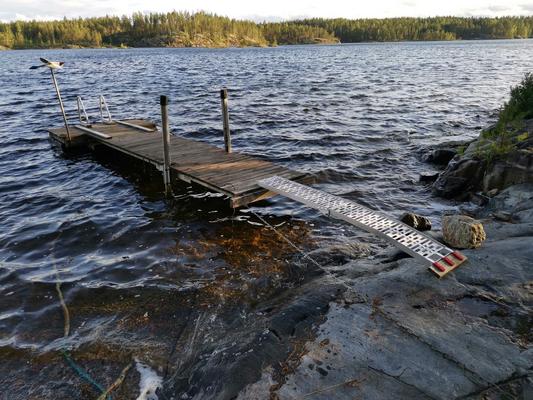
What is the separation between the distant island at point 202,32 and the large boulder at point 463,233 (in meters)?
163

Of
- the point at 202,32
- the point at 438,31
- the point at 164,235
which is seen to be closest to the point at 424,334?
the point at 164,235

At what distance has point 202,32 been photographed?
16850cm

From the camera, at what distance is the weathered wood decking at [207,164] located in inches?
379

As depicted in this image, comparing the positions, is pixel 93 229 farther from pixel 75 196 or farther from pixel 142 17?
pixel 142 17

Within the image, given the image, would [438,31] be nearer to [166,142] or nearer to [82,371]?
[166,142]

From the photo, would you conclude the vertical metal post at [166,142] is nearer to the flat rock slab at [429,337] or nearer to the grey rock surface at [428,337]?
the grey rock surface at [428,337]

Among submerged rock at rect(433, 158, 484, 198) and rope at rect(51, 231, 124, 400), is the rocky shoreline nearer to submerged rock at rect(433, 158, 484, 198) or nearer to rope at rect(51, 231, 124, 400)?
rope at rect(51, 231, 124, 400)

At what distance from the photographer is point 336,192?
38.7 ft

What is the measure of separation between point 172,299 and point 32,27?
619ft

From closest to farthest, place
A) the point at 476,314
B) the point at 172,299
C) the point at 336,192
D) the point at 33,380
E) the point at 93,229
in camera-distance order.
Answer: the point at 476,314
the point at 33,380
the point at 172,299
the point at 93,229
the point at 336,192

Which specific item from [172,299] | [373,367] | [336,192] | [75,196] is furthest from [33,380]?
[336,192]

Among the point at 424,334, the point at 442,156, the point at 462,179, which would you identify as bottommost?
the point at 442,156

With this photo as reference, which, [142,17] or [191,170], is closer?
[191,170]

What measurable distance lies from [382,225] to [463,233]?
1.37 m
